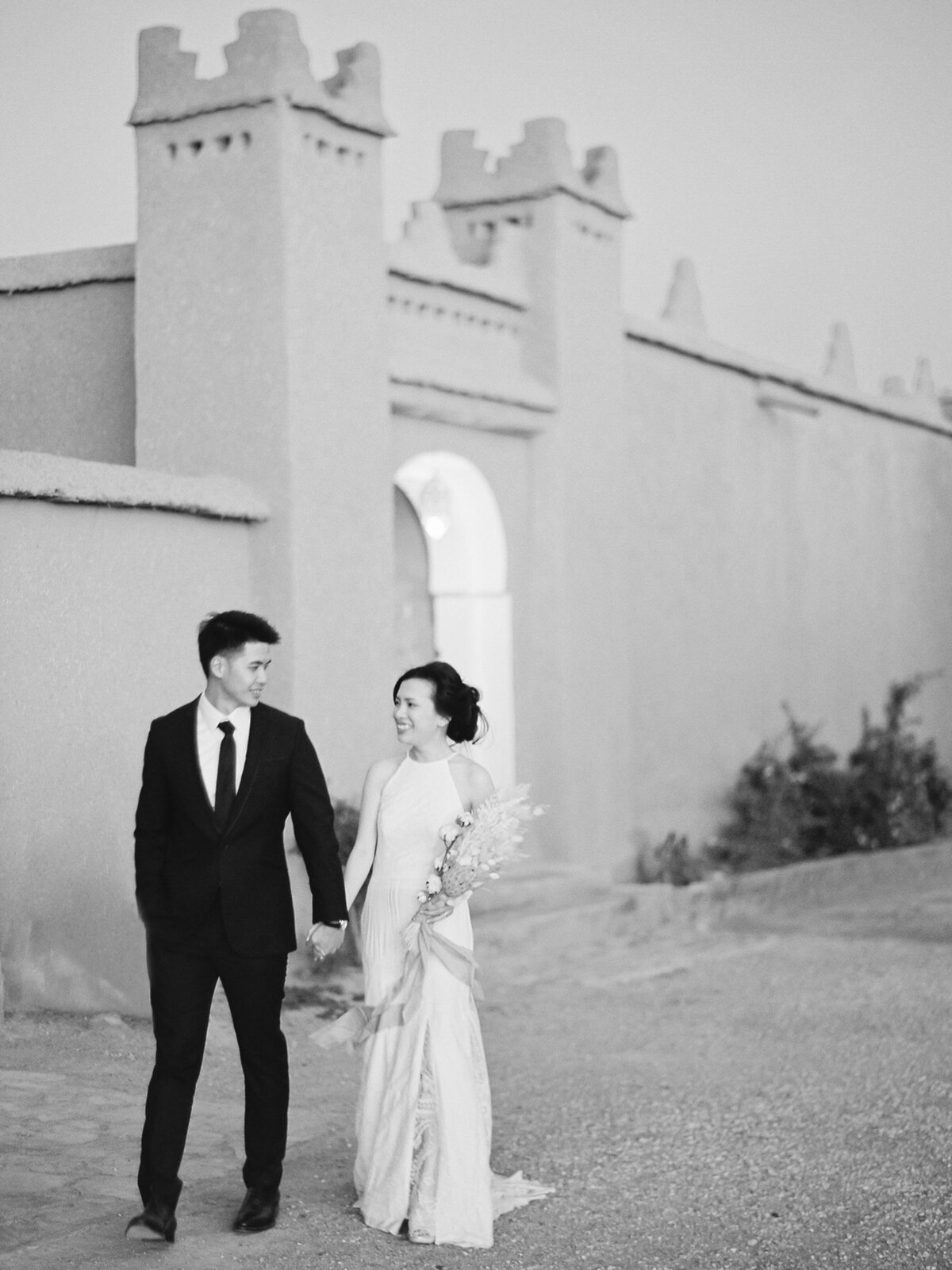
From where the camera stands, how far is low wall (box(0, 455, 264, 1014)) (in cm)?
723

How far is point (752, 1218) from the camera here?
502 cm

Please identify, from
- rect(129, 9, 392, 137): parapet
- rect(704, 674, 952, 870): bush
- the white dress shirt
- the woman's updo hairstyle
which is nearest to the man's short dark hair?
the white dress shirt

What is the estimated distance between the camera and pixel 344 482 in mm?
8820

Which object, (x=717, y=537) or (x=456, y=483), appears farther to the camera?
(x=717, y=537)

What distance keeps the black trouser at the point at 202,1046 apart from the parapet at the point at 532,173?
704 cm

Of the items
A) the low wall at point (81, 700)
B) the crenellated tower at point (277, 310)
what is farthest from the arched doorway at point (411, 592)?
the low wall at point (81, 700)

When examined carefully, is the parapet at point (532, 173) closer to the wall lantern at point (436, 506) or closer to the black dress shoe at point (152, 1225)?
the wall lantern at point (436, 506)

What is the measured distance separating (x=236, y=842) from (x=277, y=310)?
428 cm

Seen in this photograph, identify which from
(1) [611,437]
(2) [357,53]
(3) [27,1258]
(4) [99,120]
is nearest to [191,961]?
(3) [27,1258]

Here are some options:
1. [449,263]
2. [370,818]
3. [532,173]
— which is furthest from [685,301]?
[370,818]

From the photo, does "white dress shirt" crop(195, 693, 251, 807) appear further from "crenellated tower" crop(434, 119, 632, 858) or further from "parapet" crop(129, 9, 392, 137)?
"crenellated tower" crop(434, 119, 632, 858)

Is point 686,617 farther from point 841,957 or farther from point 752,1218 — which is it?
point 752,1218

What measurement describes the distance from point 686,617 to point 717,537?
32.2 inches

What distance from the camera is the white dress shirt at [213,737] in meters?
4.74
